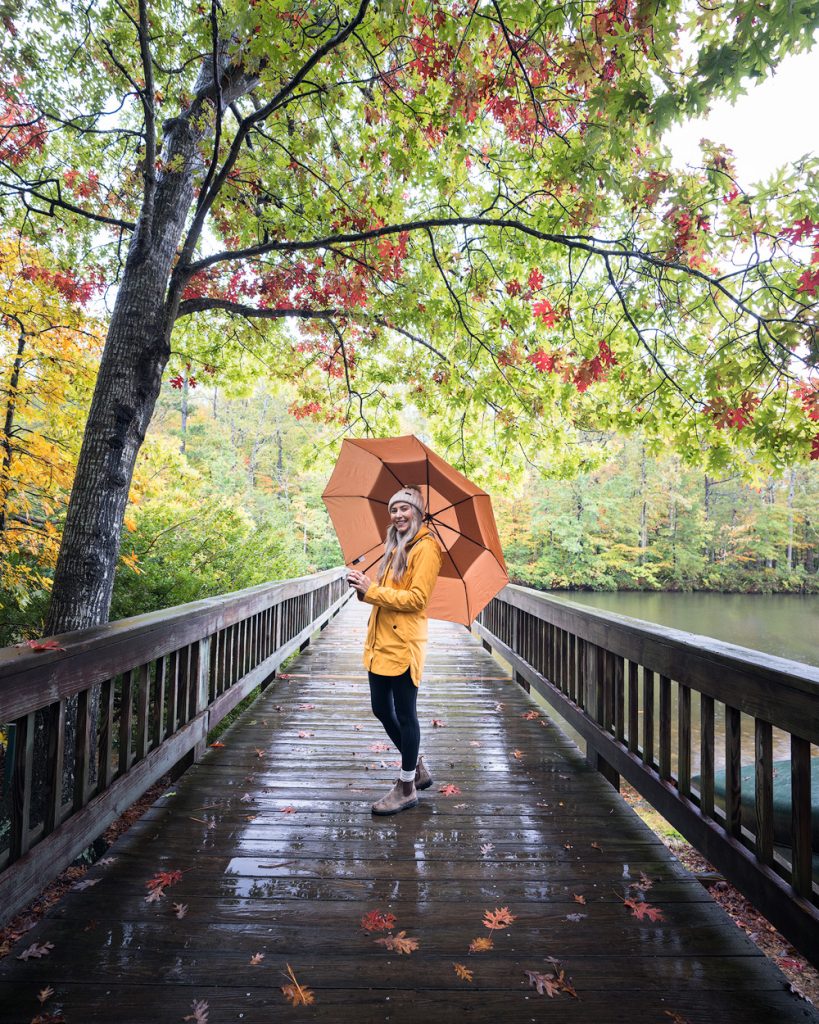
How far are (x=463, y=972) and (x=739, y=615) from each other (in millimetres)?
22966

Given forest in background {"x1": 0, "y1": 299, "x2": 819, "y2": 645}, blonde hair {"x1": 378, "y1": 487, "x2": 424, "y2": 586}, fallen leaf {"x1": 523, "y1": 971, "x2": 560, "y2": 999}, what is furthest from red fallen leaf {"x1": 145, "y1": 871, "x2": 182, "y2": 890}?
forest in background {"x1": 0, "y1": 299, "x2": 819, "y2": 645}

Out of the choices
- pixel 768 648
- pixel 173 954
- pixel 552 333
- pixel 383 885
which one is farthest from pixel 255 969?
pixel 768 648

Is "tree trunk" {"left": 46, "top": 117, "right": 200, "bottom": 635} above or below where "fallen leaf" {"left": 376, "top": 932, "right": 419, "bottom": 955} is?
above

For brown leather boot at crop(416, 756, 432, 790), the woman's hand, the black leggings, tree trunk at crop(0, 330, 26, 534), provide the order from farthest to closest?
tree trunk at crop(0, 330, 26, 534), brown leather boot at crop(416, 756, 432, 790), the black leggings, the woman's hand

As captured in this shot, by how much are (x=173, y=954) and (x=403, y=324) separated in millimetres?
4262

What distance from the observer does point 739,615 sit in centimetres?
2036

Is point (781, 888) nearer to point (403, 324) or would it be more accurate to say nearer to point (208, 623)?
point (208, 623)

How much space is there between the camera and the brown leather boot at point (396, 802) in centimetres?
271

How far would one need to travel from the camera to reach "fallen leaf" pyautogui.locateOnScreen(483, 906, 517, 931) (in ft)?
6.17

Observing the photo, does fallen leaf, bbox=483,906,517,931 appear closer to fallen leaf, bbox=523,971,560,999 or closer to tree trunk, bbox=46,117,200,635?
fallen leaf, bbox=523,971,560,999

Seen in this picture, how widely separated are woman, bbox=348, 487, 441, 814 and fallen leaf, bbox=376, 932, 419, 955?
898 mm

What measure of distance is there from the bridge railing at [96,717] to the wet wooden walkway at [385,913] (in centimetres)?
27

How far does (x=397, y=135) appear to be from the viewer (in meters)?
3.45

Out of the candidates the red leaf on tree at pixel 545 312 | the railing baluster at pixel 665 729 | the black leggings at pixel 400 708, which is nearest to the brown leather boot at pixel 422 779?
the black leggings at pixel 400 708
